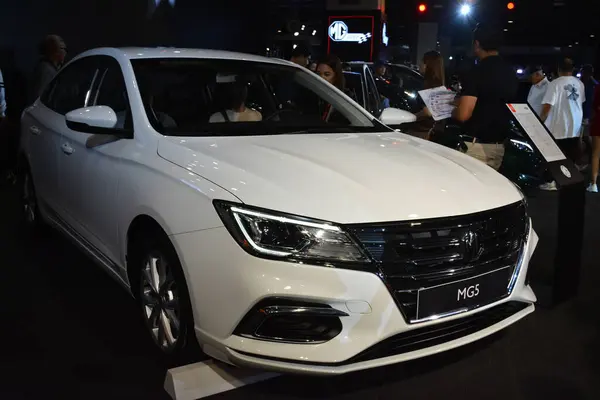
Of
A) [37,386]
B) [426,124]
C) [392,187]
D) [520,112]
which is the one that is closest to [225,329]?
[392,187]

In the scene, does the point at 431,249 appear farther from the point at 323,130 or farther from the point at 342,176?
the point at 323,130

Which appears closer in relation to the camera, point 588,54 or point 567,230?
point 567,230

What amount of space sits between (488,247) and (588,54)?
168 feet

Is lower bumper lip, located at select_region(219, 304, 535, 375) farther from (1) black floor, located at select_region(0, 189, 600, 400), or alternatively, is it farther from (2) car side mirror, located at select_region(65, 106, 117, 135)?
(2) car side mirror, located at select_region(65, 106, 117, 135)

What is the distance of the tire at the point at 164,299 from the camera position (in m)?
2.23

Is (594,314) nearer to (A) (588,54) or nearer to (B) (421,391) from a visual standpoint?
(B) (421,391)

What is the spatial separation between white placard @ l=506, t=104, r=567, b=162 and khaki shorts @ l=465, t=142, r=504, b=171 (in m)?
0.91

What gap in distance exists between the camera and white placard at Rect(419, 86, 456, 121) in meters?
4.68

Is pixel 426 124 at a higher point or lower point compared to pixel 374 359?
higher

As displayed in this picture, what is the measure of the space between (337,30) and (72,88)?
370 inches

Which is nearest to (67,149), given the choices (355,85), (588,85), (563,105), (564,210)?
(564,210)

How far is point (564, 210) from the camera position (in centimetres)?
329

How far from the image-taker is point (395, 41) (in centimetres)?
3344

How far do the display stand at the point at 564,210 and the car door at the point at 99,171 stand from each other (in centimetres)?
219
